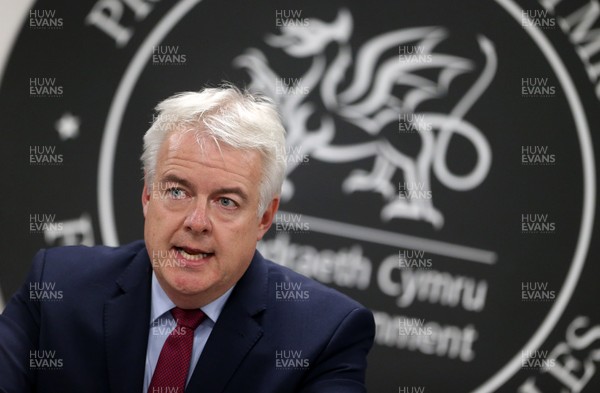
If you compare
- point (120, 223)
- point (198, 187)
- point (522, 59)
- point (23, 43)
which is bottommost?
point (120, 223)

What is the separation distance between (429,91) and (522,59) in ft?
1.45

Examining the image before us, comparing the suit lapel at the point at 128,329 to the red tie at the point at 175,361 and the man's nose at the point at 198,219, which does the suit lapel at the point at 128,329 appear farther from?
the man's nose at the point at 198,219

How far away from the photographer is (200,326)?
238cm

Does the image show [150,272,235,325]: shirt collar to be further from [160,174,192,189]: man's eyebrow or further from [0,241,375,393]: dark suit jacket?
[160,174,192,189]: man's eyebrow

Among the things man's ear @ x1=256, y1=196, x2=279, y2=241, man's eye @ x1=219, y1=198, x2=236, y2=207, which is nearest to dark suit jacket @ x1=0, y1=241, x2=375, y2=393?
man's ear @ x1=256, y1=196, x2=279, y2=241

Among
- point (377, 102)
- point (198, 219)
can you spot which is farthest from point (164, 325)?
point (377, 102)

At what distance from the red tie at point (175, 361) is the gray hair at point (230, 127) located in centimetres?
39

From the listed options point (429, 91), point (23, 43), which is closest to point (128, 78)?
point (23, 43)

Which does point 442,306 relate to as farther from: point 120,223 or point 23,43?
point 23,43

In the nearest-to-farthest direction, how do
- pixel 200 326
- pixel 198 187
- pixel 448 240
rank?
pixel 198 187 < pixel 200 326 < pixel 448 240

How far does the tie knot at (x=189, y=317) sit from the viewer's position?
235cm

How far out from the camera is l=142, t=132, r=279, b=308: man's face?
2221mm

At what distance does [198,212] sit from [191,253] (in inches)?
4.7

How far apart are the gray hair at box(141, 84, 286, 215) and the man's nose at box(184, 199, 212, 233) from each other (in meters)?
0.19
